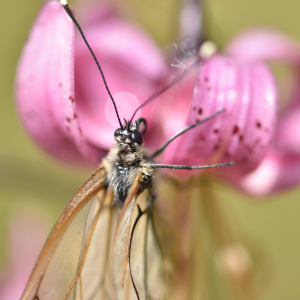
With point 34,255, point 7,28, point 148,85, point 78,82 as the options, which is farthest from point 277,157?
point 7,28

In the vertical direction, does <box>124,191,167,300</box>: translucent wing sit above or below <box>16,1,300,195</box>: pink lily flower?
below

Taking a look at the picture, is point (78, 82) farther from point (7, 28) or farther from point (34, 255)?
point (7, 28)

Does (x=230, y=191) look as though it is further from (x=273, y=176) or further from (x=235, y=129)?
(x=235, y=129)

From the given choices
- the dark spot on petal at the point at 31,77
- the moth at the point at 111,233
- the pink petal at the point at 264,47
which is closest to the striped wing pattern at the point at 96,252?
the moth at the point at 111,233

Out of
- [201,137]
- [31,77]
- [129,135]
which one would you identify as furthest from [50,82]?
[201,137]

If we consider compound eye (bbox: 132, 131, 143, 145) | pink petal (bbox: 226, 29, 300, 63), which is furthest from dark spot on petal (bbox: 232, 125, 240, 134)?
pink petal (bbox: 226, 29, 300, 63)

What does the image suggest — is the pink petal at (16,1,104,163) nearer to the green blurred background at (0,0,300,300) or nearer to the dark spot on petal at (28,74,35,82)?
the dark spot on petal at (28,74,35,82)

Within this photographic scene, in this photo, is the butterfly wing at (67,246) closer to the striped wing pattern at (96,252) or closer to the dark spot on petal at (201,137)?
the striped wing pattern at (96,252)
